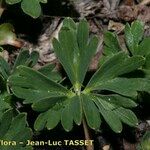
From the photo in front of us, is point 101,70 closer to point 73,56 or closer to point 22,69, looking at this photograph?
point 73,56

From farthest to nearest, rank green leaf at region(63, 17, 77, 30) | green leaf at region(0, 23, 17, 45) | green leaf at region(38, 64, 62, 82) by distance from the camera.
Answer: green leaf at region(0, 23, 17, 45)
green leaf at region(38, 64, 62, 82)
green leaf at region(63, 17, 77, 30)

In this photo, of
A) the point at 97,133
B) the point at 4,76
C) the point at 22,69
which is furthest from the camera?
the point at 97,133

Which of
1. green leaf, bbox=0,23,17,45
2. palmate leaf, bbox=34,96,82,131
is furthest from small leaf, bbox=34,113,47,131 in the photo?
green leaf, bbox=0,23,17,45

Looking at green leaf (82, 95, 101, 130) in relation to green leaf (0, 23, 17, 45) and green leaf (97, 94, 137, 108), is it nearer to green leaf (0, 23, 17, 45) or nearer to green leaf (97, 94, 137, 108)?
green leaf (97, 94, 137, 108)

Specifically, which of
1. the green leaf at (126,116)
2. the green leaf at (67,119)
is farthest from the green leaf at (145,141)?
the green leaf at (67,119)

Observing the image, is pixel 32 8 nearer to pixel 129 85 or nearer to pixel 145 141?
pixel 129 85

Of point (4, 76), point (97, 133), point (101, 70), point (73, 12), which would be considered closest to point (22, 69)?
point (4, 76)

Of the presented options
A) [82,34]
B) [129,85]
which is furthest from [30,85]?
[129,85]
